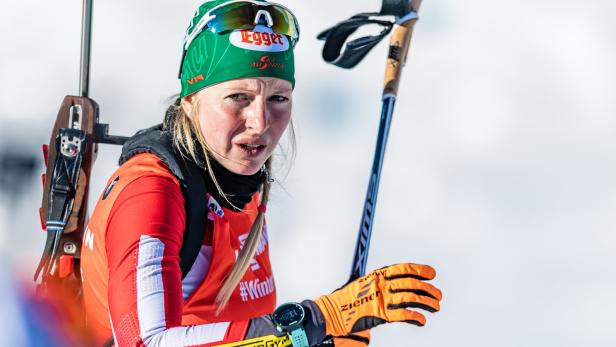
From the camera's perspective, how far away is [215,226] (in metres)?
2.50

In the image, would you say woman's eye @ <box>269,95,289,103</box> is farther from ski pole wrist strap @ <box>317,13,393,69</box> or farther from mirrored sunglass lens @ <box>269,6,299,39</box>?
ski pole wrist strap @ <box>317,13,393,69</box>

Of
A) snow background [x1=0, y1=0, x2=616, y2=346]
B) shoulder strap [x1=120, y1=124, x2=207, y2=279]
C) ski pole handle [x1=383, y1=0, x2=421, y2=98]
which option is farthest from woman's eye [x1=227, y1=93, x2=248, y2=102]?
snow background [x1=0, y1=0, x2=616, y2=346]

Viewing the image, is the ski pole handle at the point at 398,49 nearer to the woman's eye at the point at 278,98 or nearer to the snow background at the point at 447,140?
the woman's eye at the point at 278,98

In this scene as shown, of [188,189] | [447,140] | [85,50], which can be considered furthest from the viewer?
[447,140]

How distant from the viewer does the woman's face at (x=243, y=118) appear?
2494 millimetres

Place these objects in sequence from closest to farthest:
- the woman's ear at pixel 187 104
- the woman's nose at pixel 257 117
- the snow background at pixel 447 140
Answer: the woman's nose at pixel 257 117 → the woman's ear at pixel 187 104 → the snow background at pixel 447 140

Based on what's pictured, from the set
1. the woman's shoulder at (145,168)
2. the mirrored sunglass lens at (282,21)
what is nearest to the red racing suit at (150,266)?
the woman's shoulder at (145,168)

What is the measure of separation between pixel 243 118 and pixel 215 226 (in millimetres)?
327

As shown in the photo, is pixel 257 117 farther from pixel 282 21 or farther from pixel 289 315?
pixel 289 315

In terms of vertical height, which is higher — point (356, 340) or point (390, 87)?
point (390, 87)

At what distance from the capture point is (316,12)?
7.70 meters

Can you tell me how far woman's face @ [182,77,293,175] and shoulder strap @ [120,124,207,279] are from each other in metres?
0.14

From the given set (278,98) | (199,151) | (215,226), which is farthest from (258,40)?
(215,226)

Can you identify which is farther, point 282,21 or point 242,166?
point 282,21
